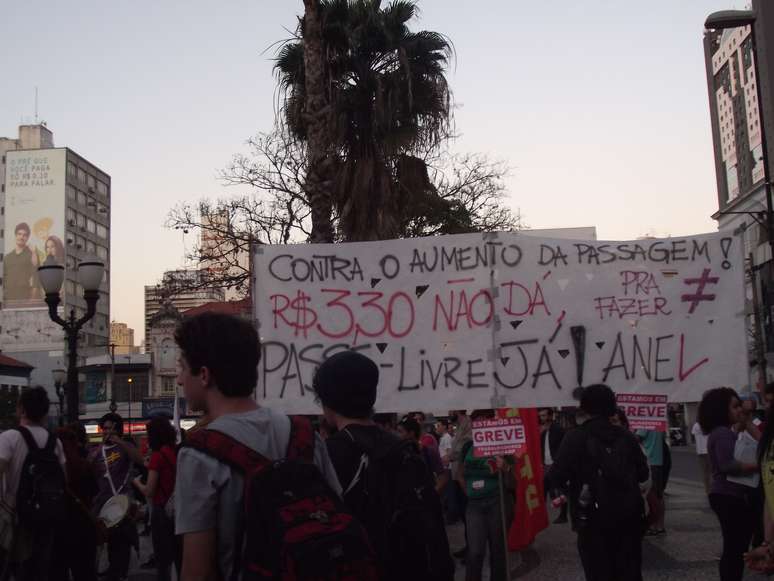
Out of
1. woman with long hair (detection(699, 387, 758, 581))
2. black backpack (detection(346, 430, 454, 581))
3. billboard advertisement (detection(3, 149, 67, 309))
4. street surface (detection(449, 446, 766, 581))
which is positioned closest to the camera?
black backpack (detection(346, 430, 454, 581))

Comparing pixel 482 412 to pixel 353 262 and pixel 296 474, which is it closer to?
pixel 353 262

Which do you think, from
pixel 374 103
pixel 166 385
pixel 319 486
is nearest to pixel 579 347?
pixel 319 486

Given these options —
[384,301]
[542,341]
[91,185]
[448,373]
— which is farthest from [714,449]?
[91,185]

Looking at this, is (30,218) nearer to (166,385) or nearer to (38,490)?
(166,385)

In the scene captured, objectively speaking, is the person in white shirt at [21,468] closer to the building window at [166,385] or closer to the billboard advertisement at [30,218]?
the building window at [166,385]

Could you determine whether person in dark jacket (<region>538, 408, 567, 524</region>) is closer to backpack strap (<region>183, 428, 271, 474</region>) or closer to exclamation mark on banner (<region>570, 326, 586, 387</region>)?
exclamation mark on banner (<region>570, 326, 586, 387</region>)

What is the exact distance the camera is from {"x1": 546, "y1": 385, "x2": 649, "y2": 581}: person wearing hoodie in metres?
5.95

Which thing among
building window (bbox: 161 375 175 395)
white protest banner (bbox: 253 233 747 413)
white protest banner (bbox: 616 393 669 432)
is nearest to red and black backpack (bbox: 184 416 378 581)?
white protest banner (bbox: 253 233 747 413)

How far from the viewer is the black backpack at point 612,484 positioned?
19.4 ft

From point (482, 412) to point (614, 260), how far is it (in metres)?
2.42

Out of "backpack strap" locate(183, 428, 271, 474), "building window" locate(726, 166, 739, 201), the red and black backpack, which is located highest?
"building window" locate(726, 166, 739, 201)

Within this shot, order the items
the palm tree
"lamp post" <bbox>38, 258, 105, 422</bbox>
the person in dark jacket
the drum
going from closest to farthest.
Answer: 1. the drum
2. "lamp post" <bbox>38, 258, 105, 422</bbox>
3. the person in dark jacket
4. the palm tree

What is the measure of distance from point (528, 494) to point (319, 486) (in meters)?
9.35

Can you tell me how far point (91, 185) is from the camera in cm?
11738
